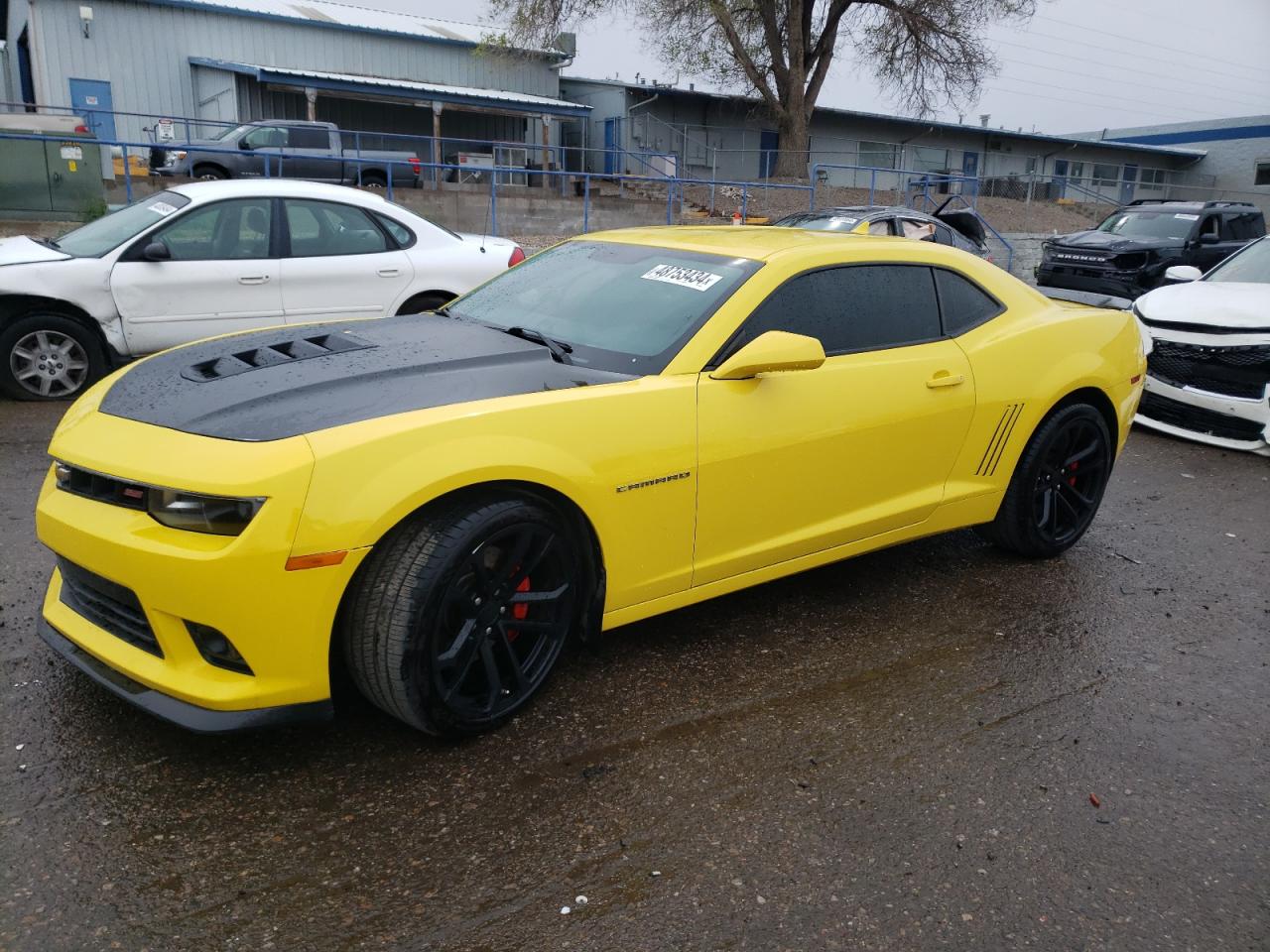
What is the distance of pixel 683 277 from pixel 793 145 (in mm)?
28880

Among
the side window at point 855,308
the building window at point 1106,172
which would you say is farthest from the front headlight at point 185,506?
the building window at point 1106,172

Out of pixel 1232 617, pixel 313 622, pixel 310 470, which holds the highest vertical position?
pixel 310 470

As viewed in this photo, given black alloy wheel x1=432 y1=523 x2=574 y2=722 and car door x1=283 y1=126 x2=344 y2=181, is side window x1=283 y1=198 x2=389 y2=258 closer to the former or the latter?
black alloy wheel x1=432 y1=523 x2=574 y2=722

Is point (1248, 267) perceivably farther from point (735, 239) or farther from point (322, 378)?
point (322, 378)

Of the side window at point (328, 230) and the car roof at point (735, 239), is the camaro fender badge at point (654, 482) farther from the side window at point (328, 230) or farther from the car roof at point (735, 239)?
Answer: the side window at point (328, 230)

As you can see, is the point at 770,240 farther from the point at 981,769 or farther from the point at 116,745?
the point at 116,745

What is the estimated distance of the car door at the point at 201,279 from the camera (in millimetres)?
6633

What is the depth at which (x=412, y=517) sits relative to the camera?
2.68 meters

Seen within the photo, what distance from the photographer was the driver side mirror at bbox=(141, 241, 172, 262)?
658cm

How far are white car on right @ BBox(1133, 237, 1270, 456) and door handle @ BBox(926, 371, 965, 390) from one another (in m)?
4.23

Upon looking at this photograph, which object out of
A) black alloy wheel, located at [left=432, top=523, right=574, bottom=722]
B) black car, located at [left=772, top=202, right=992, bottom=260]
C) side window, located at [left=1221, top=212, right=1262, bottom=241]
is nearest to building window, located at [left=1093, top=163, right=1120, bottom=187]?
side window, located at [left=1221, top=212, right=1262, bottom=241]

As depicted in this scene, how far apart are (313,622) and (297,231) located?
5.36 metres

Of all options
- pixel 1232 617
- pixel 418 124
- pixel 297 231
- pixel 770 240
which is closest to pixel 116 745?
pixel 770 240

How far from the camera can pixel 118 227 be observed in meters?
6.88
